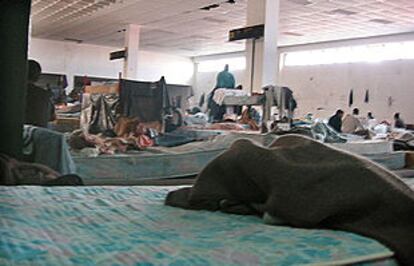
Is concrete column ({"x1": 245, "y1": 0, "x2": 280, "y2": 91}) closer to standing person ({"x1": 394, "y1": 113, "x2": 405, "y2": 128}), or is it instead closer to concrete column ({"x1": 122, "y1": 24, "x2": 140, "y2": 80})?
standing person ({"x1": 394, "y1": 113, "x2": 405, "y2": 128})

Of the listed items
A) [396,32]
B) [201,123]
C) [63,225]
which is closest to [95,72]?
[396,32]

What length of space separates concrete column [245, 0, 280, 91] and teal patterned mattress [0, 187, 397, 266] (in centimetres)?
623

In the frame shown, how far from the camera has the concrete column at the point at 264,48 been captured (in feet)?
25.8

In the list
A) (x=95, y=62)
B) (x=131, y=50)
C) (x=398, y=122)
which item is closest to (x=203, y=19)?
(x=131, y=50)

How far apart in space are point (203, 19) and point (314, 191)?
1091 centimetres

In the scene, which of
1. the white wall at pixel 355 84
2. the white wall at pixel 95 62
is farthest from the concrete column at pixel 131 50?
the white wall at pixel 95 62

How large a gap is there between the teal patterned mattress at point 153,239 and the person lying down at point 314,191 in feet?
0.16

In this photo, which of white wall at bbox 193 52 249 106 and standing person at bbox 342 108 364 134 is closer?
standing person at bbox 342 108 364 134

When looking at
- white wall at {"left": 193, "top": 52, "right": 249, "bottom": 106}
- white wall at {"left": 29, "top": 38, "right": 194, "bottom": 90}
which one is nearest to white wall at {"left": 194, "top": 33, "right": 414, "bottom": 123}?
white wall at {"left": 193, "top": 52, "right": 249, "bottom": 106}

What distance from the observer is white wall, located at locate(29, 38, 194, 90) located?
16.6 m

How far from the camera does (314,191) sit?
4.89ft

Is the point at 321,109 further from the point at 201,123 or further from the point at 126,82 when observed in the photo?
the point at 126,82

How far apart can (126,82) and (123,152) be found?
1.08 m

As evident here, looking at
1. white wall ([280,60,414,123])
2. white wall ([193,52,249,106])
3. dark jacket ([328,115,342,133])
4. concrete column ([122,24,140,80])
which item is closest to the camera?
dark jacket ([328,115,342,133])
